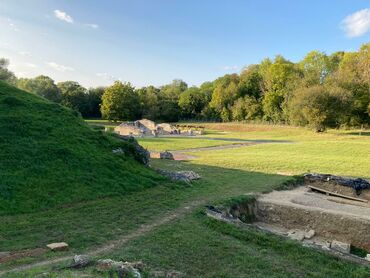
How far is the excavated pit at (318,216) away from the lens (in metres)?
13.0

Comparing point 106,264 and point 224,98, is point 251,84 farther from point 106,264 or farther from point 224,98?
point 106,264

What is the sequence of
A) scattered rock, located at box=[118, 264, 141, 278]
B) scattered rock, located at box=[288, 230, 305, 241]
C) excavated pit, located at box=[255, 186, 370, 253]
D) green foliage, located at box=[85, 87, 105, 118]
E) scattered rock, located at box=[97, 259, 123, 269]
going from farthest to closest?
green foliage, located at box=[85, 87, 105, 118], excavated pit, located at box=[255, 186, 370, 253], scattered rock, located at box=[288, 230, 305, 241], scattered rock, located at box=[97, 259, 123, 269], scattered rock, located at box=[118, 264, 141, 278]

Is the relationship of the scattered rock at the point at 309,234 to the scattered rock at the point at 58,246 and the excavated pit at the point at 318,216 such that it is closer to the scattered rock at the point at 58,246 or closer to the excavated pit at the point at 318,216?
the excavated pit at the point at 318,216

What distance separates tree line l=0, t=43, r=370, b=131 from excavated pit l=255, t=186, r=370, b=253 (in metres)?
45.2

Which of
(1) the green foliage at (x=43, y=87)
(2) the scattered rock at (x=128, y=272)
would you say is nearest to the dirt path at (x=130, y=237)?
(2) the scattered rock at (x=128, y=272)

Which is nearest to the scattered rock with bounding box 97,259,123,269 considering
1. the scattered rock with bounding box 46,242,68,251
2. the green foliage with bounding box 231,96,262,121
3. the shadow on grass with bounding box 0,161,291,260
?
the shadow on grass with bounding box 0,161,291,260

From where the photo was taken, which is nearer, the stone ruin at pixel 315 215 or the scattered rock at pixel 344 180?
the stone ruin at pixel 315 215

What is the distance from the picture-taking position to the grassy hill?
1309cm

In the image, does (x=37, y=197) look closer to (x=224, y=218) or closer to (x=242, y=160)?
(x=224, y=218)

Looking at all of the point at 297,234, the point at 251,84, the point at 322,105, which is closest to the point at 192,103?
the point at 251,84

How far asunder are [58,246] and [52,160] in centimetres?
725

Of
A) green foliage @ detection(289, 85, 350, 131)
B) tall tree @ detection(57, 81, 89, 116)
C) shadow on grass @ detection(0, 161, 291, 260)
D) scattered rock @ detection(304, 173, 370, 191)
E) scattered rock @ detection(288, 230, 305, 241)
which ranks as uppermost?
tall tree @ detection(57, 81, 89, 116)

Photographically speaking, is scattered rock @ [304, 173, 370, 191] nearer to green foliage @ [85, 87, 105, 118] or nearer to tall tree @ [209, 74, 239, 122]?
tall tree @ [209, 74, 239, 122]

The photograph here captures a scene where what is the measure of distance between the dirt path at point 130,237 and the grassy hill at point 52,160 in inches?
131
